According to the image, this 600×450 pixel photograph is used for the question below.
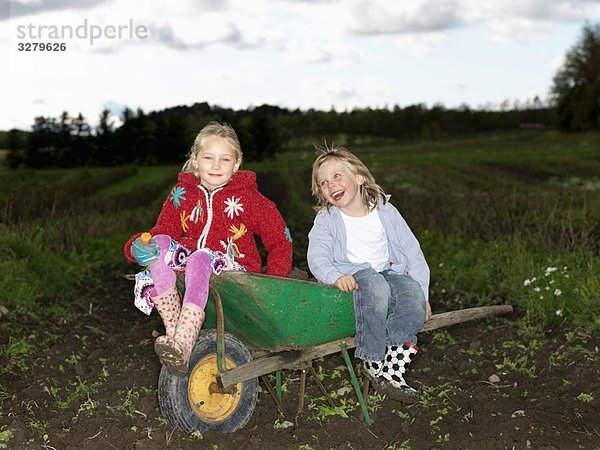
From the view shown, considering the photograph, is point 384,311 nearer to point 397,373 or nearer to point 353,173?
point 397,373

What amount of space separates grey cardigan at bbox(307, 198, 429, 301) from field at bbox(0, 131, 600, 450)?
800 millimetres

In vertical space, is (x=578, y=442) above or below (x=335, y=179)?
below

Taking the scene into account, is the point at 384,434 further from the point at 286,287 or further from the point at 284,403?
the point at 286,287

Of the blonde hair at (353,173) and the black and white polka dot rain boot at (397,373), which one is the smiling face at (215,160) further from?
the black and white polka dot rain boot at (397,373)

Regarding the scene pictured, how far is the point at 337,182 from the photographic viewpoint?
3889 mm

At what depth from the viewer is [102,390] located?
14.1 ft

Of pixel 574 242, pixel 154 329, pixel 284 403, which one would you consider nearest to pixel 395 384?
pixel 284 403

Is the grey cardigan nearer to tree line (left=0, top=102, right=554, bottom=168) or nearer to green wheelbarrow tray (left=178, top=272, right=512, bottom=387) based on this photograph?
green wheelbarrow tray (left=178, top=272, right=512, bottom=387)

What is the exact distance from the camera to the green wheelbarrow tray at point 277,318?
3.25 m

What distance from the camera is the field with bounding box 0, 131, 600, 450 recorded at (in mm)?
3666

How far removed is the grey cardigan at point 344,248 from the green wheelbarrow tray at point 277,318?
0.27 meters

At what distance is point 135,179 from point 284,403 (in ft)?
78.8

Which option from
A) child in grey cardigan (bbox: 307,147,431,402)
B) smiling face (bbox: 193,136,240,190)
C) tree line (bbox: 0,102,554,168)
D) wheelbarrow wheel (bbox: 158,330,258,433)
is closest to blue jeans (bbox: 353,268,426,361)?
child in grey cardigan (bbox: 307,147,431,402)

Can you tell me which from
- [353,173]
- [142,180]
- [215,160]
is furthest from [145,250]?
[142,180]
